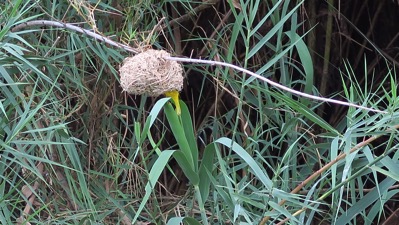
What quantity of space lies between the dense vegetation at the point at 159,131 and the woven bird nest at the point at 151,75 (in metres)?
0.03

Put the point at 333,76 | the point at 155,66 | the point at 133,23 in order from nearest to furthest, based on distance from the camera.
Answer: the point at 155,66 < the point at 133,23 < the point at 333,76

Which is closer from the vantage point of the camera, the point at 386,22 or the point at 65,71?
the point at 65,71

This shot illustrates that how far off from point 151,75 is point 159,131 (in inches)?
→ 32.3

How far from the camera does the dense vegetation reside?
1124mm

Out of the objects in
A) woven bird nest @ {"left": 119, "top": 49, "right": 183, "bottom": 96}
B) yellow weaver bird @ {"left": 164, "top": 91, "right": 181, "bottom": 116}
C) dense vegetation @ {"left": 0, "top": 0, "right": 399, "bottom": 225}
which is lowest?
dense vegetation @ {"left": 0, "top": 0, "right": 399, "bottom": 225}

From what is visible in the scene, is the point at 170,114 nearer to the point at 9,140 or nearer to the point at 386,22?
the point at 9,140

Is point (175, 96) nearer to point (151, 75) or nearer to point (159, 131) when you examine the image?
point (151, 75)

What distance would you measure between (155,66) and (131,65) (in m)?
0.05

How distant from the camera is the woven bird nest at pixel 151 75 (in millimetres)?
1034

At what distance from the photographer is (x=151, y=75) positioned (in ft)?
3.39

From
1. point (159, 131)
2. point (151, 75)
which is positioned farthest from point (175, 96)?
point (159, 131)

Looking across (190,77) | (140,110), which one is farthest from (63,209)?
(190,77)

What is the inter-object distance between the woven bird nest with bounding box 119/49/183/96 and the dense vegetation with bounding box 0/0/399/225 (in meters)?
0.03

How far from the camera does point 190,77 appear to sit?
79.7 inches
